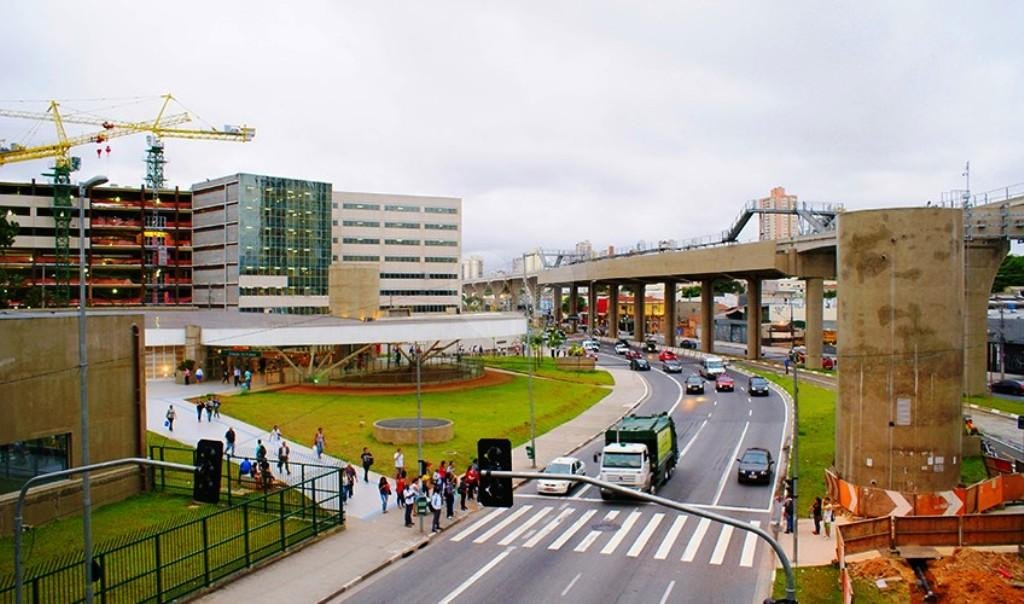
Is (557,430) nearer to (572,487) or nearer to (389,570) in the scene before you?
(572,487)

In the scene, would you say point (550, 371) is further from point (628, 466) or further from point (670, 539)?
point (670, 539)

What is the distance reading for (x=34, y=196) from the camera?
116312 millimetres

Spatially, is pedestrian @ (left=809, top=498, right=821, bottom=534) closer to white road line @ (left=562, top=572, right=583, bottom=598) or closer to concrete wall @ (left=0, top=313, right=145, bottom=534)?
white road line @ (left=562, top=572, right=583, bottom=598)

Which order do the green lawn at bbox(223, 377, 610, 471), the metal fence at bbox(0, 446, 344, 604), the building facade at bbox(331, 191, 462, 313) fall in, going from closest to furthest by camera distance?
the metal fence at bbox(0, 446, 344, 604)
the green lawn at bbox(223, 377, 610, 471)
the building facade at bbox(331, 191, 462, 313)

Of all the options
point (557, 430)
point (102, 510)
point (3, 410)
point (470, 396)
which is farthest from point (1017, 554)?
point (470, 396)

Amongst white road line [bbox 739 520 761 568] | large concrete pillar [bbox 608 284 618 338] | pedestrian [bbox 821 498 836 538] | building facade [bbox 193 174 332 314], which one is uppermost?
building facade [bbox 193 174 332 314]

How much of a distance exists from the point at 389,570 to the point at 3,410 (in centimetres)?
1428

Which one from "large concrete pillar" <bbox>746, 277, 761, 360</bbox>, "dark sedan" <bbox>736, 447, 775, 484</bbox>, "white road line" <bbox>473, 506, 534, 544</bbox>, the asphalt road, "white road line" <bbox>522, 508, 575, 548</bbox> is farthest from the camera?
"large concrete pillar" <bbox>746, 277, 761, 360</bbox>

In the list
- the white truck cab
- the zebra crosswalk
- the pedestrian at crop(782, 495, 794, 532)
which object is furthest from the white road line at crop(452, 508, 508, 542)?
the pedestrian at crop(782, 495, 794, 532)

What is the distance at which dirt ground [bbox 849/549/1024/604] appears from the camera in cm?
2097

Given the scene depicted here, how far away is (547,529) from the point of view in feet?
91.7

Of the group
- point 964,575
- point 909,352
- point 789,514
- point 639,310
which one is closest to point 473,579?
point 789,514

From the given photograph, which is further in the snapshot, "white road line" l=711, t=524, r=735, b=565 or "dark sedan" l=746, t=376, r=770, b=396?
"dark sedan" l=746, t=376, r=770, b=396

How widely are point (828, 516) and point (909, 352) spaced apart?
7.33 metres
